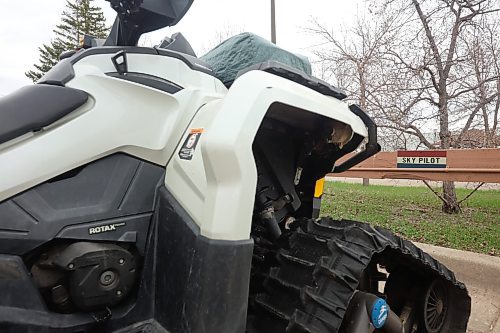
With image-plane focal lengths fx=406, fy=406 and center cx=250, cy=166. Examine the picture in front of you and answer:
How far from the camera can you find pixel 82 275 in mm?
1256

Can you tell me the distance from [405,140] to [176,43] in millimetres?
8145

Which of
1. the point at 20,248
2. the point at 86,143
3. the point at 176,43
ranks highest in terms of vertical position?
the point at 176,43

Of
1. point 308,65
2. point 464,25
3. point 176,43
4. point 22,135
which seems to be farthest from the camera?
point 464,25

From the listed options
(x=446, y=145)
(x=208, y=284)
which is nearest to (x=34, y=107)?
(x=208, y=284)

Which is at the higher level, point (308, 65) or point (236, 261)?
point (308, 65)

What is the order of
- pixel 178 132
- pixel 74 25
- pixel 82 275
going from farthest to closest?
pixel 74 25, pixel 178 132, pixel 82 275

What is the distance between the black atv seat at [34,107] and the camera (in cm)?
128

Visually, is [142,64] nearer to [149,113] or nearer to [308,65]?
[149,113]

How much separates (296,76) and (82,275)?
3.18 feet

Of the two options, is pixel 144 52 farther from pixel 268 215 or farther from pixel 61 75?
pixel 268 215

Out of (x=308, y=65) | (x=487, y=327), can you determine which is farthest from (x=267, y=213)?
(x=487, y=327)

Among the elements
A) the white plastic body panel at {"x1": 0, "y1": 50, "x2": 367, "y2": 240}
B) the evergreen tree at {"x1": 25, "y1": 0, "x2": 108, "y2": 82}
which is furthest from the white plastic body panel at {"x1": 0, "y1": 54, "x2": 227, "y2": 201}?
the evergreen tree at {"x1": 25, "y1": 0, "x2": 108, "y2": 82}

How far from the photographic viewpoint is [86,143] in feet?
4.45

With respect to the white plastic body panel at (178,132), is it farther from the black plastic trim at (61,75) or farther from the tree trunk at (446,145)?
the tree trunk at (446,145)
